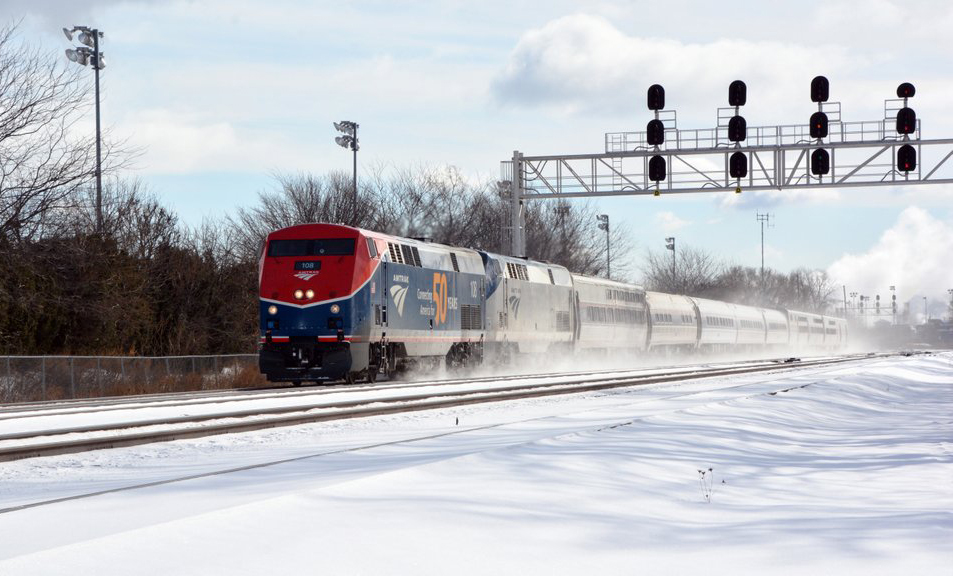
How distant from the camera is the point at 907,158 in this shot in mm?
31359

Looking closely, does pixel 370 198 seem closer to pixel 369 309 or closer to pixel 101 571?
pixel 369 309

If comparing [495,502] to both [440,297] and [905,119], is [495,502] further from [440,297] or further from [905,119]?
[905,119]

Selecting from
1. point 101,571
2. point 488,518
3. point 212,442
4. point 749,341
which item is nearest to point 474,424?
point 212,442

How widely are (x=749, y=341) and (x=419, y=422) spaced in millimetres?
58088

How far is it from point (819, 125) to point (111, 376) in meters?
19.6

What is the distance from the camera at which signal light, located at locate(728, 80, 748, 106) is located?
2900cm

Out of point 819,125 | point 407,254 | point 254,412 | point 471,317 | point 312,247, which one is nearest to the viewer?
point 254,412

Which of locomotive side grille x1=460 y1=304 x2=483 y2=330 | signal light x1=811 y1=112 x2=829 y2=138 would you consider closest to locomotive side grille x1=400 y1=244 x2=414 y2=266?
locomotive side grille x1=460 y1=304 x2=483 y2=330

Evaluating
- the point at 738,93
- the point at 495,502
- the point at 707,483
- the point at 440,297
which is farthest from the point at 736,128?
the point at 495,502

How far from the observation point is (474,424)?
656 inches

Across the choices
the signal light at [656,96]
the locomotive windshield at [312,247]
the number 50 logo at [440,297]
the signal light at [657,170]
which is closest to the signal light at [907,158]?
the signal light at [657,170]

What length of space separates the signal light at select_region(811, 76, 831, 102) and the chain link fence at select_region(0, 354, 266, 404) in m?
17.5

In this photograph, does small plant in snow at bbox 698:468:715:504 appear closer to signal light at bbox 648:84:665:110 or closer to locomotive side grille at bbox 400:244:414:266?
signal light at bbox 648:84:665:110

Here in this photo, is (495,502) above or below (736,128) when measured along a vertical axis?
below
